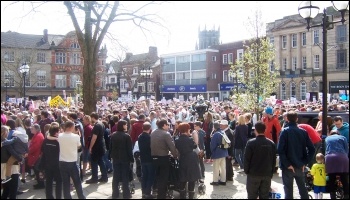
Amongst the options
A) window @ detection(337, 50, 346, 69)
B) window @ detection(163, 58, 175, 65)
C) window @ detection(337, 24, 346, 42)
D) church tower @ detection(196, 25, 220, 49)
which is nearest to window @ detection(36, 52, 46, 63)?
window @ detection(163, 58, 175, 65)

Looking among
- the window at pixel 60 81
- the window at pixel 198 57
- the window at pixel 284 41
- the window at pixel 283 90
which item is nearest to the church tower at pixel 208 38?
the window at pixel 198 57

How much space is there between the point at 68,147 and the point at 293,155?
14.8 feet

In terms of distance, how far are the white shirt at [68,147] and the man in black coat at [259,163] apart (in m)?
3.47

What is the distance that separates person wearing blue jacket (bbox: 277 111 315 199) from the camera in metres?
7.64

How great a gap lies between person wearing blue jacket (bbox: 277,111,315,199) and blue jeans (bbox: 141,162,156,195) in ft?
9.37

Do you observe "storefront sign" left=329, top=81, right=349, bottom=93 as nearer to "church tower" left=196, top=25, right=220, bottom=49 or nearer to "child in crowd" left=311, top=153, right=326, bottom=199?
"child in crowd" left=311, top=153, right=326, bottom=199

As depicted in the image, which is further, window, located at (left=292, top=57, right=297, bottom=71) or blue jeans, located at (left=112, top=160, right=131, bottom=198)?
window, located at (left=292, top=57, right=297, bottom=71)

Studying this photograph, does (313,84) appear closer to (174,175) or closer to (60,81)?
(60,81)

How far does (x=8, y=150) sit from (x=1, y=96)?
1482 mm

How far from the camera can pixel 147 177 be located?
8766 millimetres

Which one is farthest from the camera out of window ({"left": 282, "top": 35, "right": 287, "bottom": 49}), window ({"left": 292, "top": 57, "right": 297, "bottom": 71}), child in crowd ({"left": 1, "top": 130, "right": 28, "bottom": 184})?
window ({"left": 282, "top": 35, "right": 287, "bottom": 49})

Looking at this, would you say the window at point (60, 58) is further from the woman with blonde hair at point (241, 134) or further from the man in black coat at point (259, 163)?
the man in black coat at point (259, 163)

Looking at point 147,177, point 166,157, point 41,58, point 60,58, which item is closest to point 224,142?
point 166,157

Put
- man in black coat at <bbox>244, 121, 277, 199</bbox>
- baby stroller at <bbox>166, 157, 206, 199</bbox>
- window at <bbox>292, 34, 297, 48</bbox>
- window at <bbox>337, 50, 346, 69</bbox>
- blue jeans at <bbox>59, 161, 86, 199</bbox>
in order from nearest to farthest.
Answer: man in black coat at <bbox>244, 121, 277, 199</bbox>, blue jeans at <bbox>59, 161, 86, 199</bbox>, baby stroller at <bbox>166, 157, 206, 199</bbox>, window at <bbox>337, 50, 346, 69</bbox>, window at <bbox>292, 34, 297, 48</bbox>
